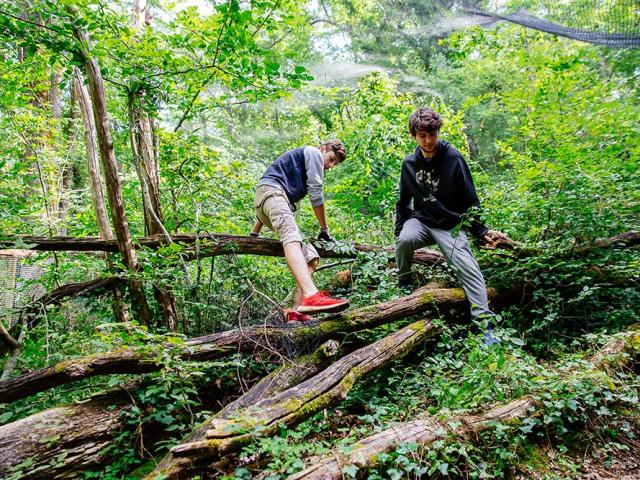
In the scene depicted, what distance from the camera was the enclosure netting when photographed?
3.82 metres

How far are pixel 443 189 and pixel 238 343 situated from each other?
2.28 meters

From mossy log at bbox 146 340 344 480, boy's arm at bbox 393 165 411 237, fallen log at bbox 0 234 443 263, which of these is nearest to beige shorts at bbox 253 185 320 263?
fallen log at bbox 0 234 443 263

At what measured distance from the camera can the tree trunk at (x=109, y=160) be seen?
10.3 feet

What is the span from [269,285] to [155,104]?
2.45 metres

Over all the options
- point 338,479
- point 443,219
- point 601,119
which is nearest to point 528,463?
point 338,479

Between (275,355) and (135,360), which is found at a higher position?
(135,360)

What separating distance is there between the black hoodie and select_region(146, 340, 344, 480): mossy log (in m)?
1.55

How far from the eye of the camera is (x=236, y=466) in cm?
170

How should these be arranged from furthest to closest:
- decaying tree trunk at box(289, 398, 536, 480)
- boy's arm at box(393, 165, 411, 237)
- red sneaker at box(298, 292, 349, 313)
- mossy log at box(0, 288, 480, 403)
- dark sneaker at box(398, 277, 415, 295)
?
boy's arm at box(393, 165, 411, 237) < dark sneaker at box(398, 277, 415, 295) < red sneaker at box(298, 292, 349, 313) < mossy log at box(0, 288, 480, 403) < decaying tree trunk at box(289, 398, 536, 480)

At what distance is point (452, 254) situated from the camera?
326 centimetres

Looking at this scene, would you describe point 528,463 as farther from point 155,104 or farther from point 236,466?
point 155,104

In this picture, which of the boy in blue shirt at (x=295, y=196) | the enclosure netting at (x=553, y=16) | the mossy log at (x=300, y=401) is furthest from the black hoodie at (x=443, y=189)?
the enclosure netting at (x=553, y=16)

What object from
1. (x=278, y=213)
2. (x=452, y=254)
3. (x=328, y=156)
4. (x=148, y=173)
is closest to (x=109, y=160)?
(x=148, y=173)

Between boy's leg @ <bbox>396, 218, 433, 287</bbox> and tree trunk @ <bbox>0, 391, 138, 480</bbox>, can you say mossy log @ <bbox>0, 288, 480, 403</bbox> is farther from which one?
boy's leg @ <bbox>396, 218, 433, 287</bbox>
